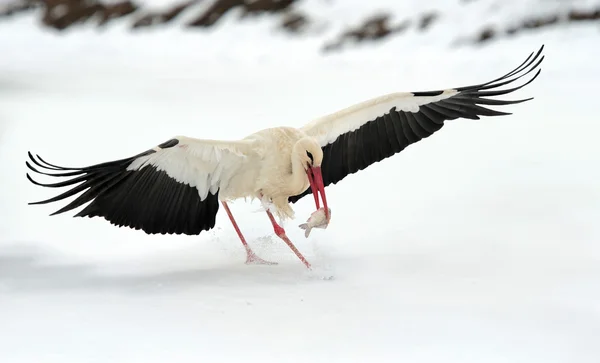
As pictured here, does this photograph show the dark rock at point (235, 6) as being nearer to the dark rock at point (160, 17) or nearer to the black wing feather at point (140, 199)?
the dark rock at point (160, 17)

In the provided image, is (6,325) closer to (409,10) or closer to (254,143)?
(254,143)

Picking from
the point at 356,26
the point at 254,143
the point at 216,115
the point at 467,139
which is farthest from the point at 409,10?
the point at 254,143

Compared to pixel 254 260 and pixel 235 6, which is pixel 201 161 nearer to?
pixel 254 260

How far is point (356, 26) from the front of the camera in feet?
43.1

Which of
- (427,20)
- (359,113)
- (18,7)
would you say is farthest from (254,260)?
(18,7)

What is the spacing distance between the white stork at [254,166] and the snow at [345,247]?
0.35 metres

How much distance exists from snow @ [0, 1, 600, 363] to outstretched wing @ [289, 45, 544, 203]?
0.53 metres

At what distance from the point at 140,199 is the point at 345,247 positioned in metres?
1.33

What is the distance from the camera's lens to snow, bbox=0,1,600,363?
11.9 ft

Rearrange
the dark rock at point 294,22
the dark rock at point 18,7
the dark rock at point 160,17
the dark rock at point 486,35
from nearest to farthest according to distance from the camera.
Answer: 1. the dark rock at point 486,35
2. the dark rock at point 294,22
3. the dark rock at point 160,17
4. the dark rock at point 18,7

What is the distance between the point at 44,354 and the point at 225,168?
57.9 inches

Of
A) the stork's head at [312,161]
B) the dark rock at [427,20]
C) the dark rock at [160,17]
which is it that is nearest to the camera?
the stork's head at [312,161]

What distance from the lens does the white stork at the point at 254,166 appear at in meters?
4.29

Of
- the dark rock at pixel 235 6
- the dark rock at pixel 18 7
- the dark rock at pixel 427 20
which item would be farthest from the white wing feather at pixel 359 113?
the dark rock at pixel 18 7
